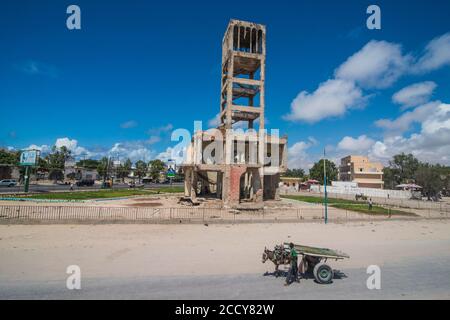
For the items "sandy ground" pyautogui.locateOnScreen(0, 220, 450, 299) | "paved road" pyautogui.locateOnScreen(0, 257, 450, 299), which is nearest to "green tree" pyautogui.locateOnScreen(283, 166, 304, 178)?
"sandy ground" pyautogui.locateOnScreen(0, 220, 450, 299)

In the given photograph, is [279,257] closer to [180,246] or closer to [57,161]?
[180,246]

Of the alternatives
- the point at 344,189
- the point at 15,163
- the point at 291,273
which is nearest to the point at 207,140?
the point at 291,273

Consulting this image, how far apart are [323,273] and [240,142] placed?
27996 millimetres

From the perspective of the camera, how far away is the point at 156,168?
10644 centimetres

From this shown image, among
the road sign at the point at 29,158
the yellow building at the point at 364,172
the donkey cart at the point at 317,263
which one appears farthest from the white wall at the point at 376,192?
the road sign at the point at 29,158

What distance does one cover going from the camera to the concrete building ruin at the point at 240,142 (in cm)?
3384

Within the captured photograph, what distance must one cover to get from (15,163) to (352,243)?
82654mm

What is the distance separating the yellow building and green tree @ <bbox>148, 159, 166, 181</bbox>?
7510cm

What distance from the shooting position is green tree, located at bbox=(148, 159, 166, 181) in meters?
105

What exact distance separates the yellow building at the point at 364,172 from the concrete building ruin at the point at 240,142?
64344 mm

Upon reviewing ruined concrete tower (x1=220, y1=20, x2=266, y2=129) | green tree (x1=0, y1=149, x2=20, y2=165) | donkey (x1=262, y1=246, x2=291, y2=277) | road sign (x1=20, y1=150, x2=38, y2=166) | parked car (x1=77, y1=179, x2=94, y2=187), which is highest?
ruined concrete tower (x1=220, y1=20, x2=266, y2=129)

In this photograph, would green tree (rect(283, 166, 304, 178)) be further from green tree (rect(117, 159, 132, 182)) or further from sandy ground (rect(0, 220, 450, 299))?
sandy ground (rect(0, 220, 450, 299))

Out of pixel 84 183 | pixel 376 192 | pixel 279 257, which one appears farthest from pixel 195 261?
pixel 84 183
